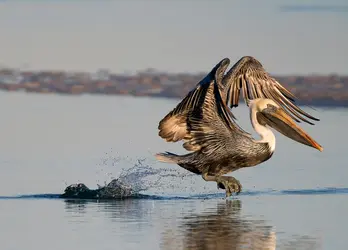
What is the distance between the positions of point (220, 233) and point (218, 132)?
2384 millimetres

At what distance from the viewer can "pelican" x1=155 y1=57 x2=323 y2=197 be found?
504 inches

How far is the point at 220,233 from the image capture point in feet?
35.6

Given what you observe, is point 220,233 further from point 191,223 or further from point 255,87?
point 255,87

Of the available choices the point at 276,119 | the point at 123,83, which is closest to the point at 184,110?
the point at 276,119

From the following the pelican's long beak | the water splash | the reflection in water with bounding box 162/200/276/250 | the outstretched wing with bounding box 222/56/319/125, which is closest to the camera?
the reflection in water with bounding box 162/200/276/250

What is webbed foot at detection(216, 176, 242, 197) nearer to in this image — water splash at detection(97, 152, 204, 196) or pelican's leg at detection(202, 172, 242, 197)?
pelican's leg at detection(202, 172, 242, 197)

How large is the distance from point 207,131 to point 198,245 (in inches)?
115

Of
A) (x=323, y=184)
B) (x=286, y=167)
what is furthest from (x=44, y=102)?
(x=323, y=184)

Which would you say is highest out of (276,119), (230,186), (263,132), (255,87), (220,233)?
(255,87)

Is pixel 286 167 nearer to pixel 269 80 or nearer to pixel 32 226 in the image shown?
pixel 269 80

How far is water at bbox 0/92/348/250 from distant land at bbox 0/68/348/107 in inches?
156

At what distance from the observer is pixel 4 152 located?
16.9 m

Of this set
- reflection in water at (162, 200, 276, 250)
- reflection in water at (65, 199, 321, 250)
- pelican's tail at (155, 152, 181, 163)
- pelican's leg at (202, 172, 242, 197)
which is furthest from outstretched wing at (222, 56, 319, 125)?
reflection in water at (162, 200, 276, 250)

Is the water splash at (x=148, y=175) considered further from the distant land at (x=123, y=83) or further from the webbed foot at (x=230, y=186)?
the distant land at (x=123, y=83)
